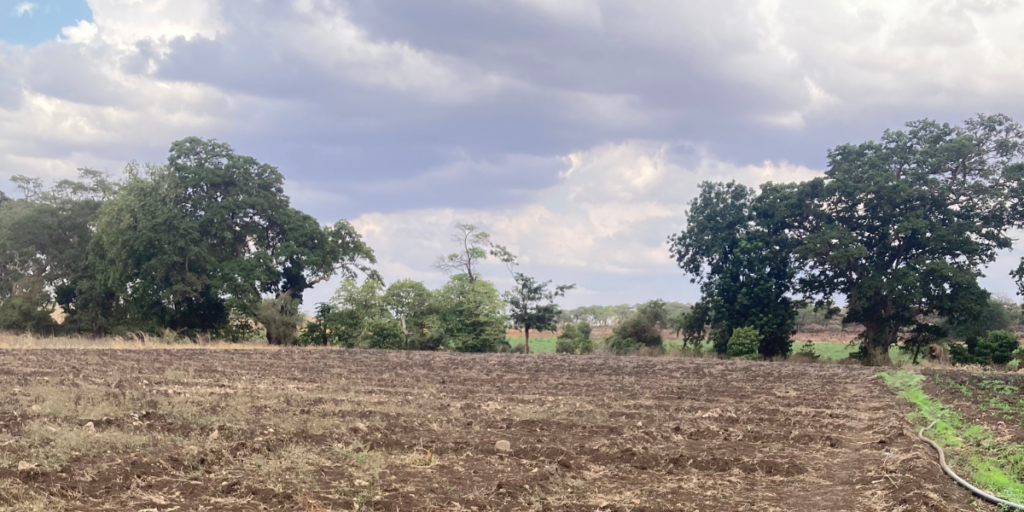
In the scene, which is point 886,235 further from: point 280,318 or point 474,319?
point 280,318

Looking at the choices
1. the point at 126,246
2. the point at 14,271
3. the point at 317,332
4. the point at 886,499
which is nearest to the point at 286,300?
the point at 317,332

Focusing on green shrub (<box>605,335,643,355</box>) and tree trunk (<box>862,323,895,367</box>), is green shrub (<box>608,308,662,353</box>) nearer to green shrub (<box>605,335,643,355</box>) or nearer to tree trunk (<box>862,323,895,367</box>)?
green shrub (<box>605,335,643,355</box>)

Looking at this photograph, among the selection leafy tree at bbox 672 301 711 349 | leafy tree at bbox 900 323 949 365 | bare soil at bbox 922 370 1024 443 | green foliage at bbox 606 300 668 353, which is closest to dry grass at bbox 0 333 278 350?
green foliage at bbox 606 300 668 353

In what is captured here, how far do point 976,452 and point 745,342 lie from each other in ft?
91.7

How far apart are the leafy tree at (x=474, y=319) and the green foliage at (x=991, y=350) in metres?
23.6

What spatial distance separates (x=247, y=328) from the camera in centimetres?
4072

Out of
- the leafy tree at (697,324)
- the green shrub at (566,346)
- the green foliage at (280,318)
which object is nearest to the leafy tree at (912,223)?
the leafy tree at (697,324)

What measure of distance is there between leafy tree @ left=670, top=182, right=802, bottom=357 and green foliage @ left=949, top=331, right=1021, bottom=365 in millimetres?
8090

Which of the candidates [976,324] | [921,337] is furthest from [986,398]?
[921,337]

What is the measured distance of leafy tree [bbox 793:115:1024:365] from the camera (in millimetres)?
34000

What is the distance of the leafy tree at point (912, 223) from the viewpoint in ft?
112

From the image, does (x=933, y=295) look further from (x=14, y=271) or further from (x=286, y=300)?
(x=14, y=271)

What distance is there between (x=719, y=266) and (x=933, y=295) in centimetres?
1141

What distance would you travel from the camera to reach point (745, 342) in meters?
36.8
